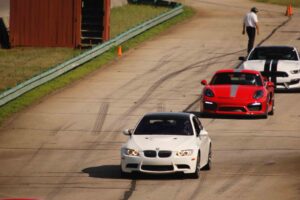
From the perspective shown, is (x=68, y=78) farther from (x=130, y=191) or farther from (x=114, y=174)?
(x=130, y=191)

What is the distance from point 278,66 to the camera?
3247 centimetres

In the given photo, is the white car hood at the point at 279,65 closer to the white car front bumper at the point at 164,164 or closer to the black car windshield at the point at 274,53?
the black car windshield at the point at 274,53

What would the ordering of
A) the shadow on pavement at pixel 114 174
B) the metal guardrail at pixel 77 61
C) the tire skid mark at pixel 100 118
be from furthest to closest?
the metal guardrail at pixel 77 61 < the tire skid mark at pixel 100 118 < the shadow on pavement at pixel 114 174

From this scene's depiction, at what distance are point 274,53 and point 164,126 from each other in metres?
12.8

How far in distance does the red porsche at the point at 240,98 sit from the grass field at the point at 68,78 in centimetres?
509

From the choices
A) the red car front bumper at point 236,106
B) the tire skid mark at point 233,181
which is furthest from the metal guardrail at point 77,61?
the tire skid mark at point 233,181

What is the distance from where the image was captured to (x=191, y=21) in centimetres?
5066

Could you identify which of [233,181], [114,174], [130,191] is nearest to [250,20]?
[114,174]

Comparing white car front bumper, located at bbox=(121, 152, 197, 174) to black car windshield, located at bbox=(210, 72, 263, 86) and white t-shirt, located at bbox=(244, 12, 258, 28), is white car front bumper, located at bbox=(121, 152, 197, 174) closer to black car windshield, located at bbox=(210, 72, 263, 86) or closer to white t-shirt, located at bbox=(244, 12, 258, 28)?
black car windshield, located at bbox=(210, 72, 263, 86)

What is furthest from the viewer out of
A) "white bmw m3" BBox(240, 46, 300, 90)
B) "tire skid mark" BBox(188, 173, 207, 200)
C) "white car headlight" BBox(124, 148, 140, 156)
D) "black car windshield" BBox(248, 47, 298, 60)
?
"black car windshield" BBox(248, 47, 298, 60)

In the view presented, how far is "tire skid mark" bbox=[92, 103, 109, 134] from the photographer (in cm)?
2741

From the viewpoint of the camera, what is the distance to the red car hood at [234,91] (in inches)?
1125

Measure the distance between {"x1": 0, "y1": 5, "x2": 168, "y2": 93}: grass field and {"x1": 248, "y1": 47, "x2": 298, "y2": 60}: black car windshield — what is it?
23.6ft

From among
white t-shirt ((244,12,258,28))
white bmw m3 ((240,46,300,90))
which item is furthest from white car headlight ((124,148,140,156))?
white t-shirt ((244,12,258,28))
